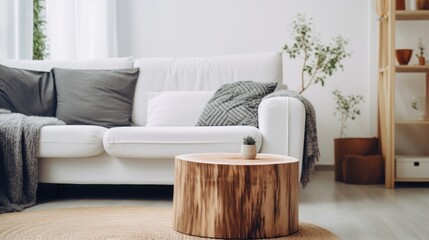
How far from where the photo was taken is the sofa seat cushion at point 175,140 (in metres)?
2.98

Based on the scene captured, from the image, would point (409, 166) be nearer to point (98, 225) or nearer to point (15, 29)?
point (98, 225)

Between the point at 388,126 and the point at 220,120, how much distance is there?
4.20ft

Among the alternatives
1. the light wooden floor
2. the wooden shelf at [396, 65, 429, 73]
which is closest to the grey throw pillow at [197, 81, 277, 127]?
the light wooden floor

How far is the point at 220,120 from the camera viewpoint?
3254mm

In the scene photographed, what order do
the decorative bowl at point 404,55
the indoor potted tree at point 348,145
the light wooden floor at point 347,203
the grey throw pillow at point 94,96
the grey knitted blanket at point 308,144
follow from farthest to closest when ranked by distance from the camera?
the indoor potted tree at point 348,145 < the decorative bowl at point 404,55 < the grey throw pillow at point 94,96 < the grey knitted blanket at point 308,144 < the light wooden floor at point 347,203

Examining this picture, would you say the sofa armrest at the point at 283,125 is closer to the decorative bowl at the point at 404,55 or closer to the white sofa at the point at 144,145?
the white sofa at the point at 144,145

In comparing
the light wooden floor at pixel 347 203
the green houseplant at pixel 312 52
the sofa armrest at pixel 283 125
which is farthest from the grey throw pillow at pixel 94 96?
Answer: the green houseplant at pixel 312 52

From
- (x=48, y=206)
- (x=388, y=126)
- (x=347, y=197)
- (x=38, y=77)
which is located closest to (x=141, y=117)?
(x=38, y=77)

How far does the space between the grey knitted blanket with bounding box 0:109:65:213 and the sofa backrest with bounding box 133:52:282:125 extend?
0.87 meters

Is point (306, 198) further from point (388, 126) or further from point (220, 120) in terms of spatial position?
point (388, 126)

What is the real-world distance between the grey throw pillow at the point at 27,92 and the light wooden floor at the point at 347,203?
0.52 meters

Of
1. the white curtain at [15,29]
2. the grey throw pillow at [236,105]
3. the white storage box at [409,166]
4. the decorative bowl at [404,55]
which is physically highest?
the white curtain at [15,29]

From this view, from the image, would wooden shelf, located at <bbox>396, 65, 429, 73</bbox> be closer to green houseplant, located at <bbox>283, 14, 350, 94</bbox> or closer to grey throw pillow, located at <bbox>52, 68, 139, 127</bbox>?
green houseplant, located at <bbox>283, 14, 350, 94</bbox>

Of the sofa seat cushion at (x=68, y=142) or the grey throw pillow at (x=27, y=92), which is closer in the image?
the sofa seat cushion at (x=68, y=142)
